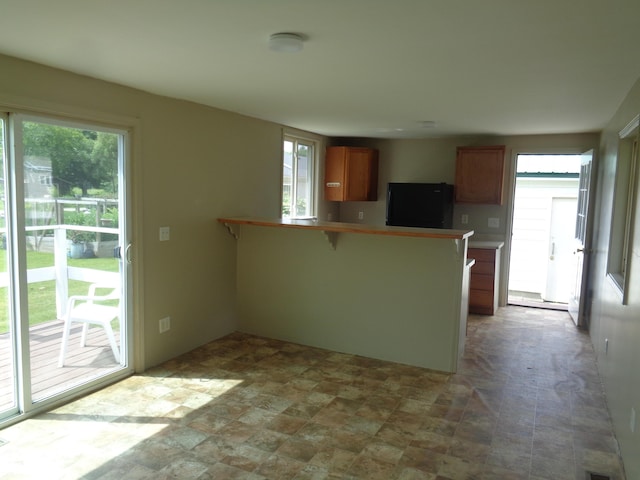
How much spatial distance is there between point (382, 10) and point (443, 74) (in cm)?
112

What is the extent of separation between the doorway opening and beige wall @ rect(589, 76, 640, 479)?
2.21 metres

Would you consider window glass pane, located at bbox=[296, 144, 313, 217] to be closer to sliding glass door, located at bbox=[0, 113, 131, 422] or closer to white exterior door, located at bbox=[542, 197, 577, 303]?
sliding glass door, located at bbox=[0, 113, 131, 422]

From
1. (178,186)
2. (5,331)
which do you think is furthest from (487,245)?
(5,331)

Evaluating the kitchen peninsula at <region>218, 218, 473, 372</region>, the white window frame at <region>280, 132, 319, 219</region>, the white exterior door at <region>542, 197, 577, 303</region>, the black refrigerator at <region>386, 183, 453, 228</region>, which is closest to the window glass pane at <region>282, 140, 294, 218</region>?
the white window frame at <region>280, 132, 319, 219</region>

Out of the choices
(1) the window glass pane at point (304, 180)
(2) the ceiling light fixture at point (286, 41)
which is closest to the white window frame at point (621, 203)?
(2) the ceiling light fixture at point (286, 41)

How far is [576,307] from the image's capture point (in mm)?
5285

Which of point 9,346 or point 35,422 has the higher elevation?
point 9,346

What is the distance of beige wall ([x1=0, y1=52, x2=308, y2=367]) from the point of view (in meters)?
3.01

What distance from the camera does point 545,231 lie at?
7.77 meters

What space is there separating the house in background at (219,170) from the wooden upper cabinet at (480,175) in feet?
0.86

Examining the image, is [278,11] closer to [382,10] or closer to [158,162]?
[382,10]

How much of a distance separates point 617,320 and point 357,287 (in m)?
1.95

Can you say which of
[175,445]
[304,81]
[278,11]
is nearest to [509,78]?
[304,81]

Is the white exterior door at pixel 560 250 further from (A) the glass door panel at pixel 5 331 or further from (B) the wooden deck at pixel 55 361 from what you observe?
(A) the glass door panel at pixel 5 331
